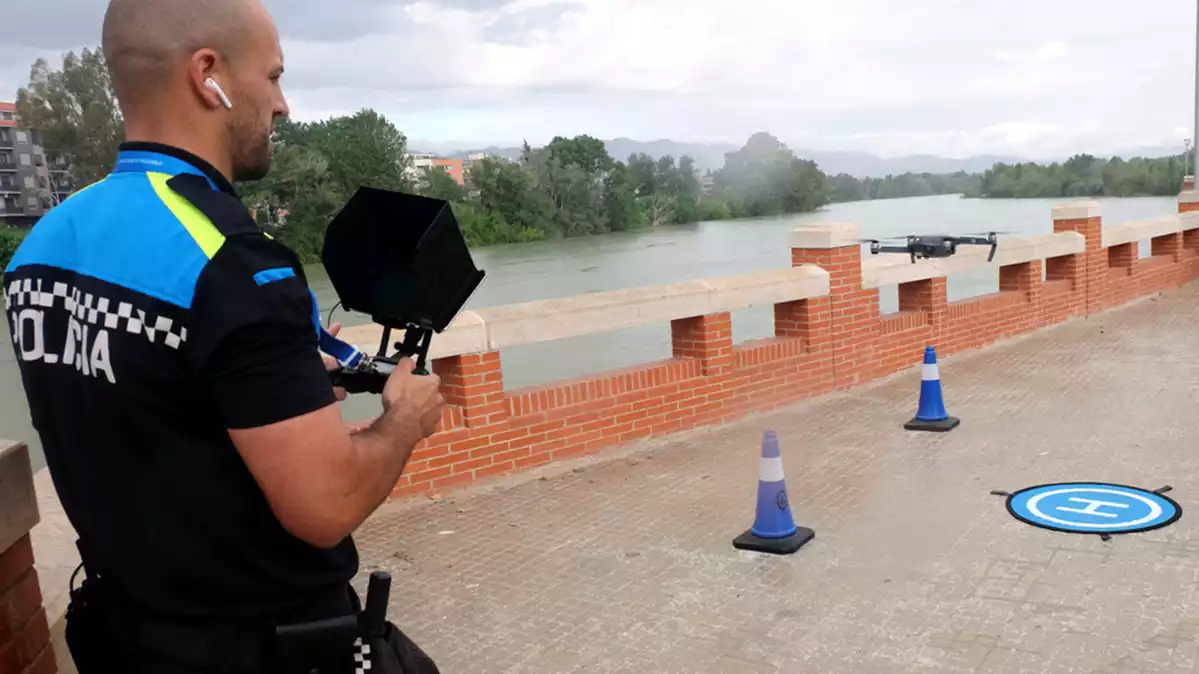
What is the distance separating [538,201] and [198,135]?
140 feet

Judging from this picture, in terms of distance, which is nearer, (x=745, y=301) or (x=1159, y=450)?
(x=1159, y=450)

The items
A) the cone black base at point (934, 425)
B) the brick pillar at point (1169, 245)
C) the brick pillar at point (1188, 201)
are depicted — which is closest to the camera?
the cone black base at point (934, 425)

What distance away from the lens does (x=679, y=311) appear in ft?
24.7

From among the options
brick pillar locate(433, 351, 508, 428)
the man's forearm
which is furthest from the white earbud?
brick pillar locate(433, 351, 508, 428)

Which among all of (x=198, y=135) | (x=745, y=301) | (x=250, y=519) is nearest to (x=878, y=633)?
(x=250, y=519)

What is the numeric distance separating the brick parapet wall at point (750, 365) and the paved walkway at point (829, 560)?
20cm

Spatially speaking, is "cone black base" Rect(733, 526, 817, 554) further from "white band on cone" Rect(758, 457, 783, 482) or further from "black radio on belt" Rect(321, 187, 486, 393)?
"black radio on belt" Rect(321, 187, 486, 393)

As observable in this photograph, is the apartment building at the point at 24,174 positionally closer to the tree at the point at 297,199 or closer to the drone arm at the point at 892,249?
the tree at the point at 297,199

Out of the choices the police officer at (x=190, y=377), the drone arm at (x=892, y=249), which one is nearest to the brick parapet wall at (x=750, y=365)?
the drone arm at (x=892, y=249)

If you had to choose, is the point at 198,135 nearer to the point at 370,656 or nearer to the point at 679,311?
the point at 370,656

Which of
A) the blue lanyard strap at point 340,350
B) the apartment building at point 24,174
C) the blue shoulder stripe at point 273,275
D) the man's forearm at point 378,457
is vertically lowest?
the man's forearm at point 378,457

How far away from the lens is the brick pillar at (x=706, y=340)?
778 cm

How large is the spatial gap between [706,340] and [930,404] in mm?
1775

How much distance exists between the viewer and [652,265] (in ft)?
140
